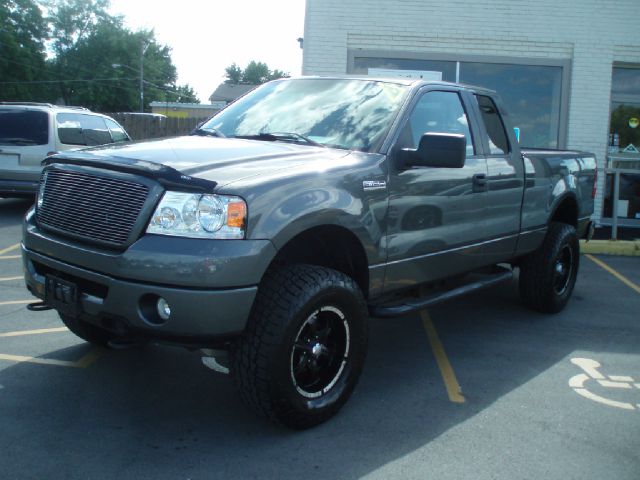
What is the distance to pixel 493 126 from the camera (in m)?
5.52

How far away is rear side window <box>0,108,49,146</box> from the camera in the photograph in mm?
11219

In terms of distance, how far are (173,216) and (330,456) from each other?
1431mm

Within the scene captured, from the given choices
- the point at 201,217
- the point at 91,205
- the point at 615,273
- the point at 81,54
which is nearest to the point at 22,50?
the point at 81,54

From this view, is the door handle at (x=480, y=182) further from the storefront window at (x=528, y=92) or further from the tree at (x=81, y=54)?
the tree at (x=81, y=54)

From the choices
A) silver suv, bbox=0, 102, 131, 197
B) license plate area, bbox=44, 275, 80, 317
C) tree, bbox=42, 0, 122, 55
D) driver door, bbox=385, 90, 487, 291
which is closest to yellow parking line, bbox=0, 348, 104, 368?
license plate area, bbox=44, 275, 80, 317

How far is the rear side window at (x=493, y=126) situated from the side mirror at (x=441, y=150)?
1433mm

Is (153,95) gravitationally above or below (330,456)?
above

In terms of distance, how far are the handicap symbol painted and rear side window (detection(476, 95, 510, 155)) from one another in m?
1.75

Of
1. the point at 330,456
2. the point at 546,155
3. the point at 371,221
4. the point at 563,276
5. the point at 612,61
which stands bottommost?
the point at 330,456

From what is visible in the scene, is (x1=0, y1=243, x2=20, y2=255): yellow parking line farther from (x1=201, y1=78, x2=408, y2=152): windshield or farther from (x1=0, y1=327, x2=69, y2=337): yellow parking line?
(x1=201, y1=78, x2=408, y2=152): windshield

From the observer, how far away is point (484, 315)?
6387 mm

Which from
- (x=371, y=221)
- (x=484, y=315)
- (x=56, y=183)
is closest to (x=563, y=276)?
(x=484, y=315)

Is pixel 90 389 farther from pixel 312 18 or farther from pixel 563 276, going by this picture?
pixel 312 18

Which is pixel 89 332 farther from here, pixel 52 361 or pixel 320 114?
pixel 320 114
